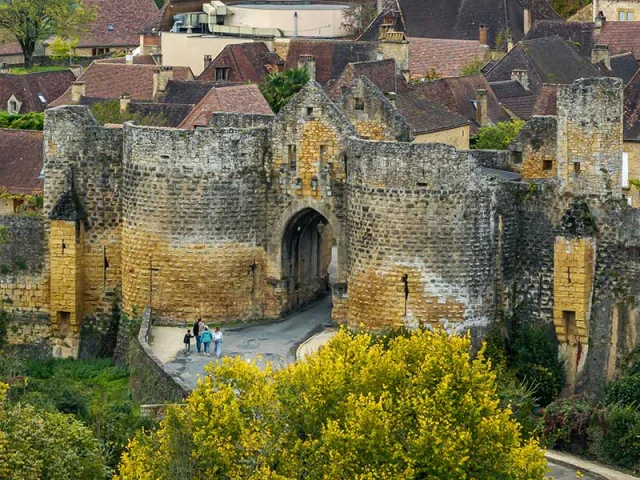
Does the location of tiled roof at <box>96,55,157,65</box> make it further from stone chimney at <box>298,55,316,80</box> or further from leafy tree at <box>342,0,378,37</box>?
stone chimney at <box>298,55,316,80</box>

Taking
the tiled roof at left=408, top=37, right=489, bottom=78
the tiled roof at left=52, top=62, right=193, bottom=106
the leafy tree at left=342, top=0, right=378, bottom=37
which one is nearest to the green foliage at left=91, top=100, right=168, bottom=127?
the tiled roof at left=52, top=62, right=193, bottom=106

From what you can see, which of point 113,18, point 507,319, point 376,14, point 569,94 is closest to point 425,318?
point 507,319

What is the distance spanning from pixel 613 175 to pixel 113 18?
256 ft

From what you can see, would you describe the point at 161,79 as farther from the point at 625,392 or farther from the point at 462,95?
the point at 625,392

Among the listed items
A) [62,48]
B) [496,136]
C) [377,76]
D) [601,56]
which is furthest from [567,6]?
[496,136]

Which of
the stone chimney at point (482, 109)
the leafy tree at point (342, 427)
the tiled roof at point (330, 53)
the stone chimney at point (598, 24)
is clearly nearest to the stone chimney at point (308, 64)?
the tiled roof at point (330, 53)

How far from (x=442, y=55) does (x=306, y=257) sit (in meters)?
42.6

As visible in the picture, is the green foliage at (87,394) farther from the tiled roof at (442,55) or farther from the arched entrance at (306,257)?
the tiled roof at (442,55)

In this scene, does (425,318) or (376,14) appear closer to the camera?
(425,318)

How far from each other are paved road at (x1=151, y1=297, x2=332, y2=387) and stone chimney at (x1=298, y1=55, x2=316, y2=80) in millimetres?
29123

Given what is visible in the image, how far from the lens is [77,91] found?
332 feet

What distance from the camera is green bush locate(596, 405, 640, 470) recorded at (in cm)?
A: 5928

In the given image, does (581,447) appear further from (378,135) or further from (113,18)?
(113,18)

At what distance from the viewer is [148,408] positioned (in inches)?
2368
